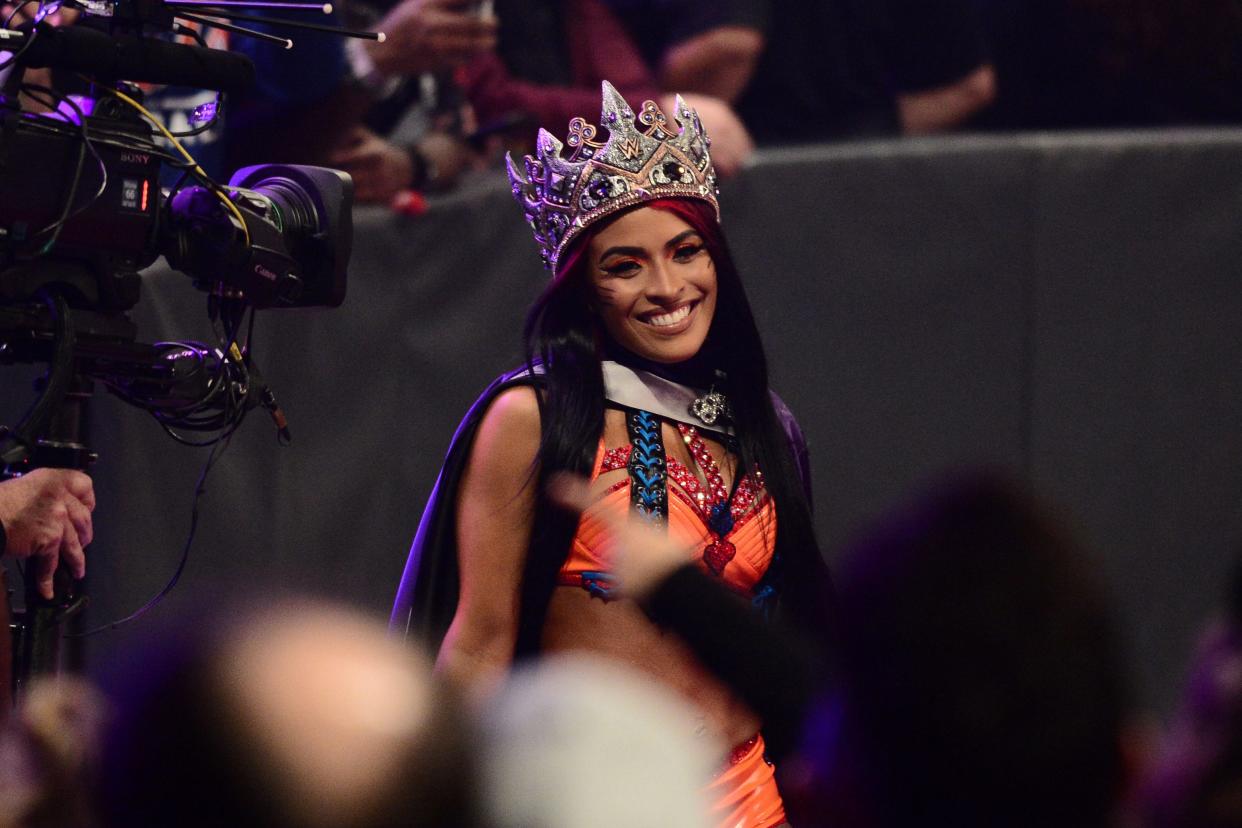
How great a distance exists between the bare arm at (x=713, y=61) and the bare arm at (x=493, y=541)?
2.58m

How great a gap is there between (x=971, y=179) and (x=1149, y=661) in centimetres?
156

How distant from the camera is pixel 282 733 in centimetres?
107

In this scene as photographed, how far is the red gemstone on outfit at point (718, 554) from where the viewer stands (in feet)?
11.0

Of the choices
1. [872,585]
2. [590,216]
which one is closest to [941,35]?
[590,216]

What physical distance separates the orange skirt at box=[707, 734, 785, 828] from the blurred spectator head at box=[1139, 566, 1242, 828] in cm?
202

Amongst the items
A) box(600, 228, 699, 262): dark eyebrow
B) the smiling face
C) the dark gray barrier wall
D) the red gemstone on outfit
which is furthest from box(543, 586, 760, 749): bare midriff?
the dark gray barrier wall

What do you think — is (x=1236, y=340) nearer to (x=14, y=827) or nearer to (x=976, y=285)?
(x=976, y=285)

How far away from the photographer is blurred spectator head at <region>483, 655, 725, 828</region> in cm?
114

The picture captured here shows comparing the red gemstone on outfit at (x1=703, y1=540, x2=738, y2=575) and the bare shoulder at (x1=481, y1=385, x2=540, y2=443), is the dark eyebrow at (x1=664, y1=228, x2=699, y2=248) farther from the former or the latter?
the red gemstone on outfit at (x1=703, y1=540, x2=738, y2=575)

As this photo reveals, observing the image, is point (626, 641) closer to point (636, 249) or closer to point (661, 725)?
point (636, 249)

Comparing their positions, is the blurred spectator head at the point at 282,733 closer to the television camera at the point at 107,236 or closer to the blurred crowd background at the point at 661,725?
the blurred crowd background at the point at 661,725

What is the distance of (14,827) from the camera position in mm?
1168

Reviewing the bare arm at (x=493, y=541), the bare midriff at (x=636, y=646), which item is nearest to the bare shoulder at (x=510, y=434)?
the bare arm at (x=493, y=541)

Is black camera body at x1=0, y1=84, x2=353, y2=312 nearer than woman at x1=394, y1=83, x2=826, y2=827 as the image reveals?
Yes
